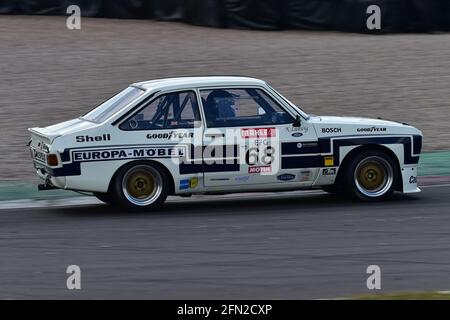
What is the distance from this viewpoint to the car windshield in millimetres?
11914

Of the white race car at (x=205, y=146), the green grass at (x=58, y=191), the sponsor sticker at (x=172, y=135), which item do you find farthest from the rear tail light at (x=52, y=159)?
the green grass at (x=58, y=191)

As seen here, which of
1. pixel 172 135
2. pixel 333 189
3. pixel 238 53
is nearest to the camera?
pixel 172 135

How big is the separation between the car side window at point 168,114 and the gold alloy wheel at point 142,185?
18.8 inches

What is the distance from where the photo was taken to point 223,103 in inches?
471

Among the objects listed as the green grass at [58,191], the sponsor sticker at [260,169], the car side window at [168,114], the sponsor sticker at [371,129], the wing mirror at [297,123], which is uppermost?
the car side window at [168,114]

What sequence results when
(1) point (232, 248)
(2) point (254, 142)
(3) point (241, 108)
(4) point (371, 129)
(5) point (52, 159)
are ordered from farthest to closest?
(4) point (371, 129), (3) point (241, 108), (2) point (254, 142), (5) point (52, 159), (1) point (232, 248)

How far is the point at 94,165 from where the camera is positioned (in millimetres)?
11531

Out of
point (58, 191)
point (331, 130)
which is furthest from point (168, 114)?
point (58, 191)

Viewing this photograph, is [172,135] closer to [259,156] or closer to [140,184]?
[140,184]

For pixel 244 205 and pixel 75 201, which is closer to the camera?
pixel 244 205

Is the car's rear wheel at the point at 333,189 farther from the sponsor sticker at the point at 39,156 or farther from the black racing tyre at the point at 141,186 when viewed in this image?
the sponsor sticker at the point at 39,156

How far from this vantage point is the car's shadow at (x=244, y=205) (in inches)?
474

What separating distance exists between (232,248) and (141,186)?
2119mm

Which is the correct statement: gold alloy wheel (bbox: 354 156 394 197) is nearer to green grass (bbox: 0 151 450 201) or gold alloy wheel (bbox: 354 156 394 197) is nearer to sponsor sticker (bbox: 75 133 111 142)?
green grass (bbox: 0 151 450 201)
